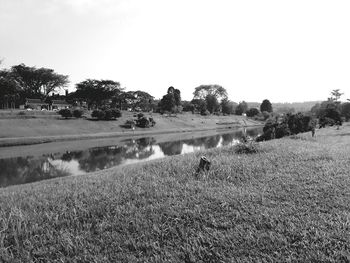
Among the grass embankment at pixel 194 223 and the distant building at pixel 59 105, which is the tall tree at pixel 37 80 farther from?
the grass embankment at pixel 194 223

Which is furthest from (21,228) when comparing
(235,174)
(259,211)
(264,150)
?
(264,150)

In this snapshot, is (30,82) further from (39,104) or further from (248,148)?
(248,148)

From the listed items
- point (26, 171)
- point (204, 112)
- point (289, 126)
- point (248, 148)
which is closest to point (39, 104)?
point (204, 112)

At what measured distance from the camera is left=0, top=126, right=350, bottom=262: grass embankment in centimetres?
399

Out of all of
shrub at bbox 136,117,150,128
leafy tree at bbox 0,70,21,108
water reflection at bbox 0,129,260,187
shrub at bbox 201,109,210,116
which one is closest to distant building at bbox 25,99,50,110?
leafy tree at bbox 0,70,21,108

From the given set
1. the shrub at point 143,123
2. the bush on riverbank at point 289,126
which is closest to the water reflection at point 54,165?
the bush on riverbank at point 289,126

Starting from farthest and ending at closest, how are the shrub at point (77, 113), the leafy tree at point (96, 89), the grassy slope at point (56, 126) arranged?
1. the leafy tree at point (96, 89)
2. the shrub at point (77, 113)
3. the grassy slope at point (56, 126)

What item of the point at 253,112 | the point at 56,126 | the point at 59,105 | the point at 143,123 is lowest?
the point at 56,126

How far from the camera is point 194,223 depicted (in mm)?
4910

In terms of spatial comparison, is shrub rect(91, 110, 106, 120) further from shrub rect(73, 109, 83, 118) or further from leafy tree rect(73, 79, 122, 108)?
leafy tree rect(73, 79, 122, 108)

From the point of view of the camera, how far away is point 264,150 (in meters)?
13.1

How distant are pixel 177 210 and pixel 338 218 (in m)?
2.96

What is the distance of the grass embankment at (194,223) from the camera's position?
13.1 feet

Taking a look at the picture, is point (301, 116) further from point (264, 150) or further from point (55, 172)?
point (55, 172)
